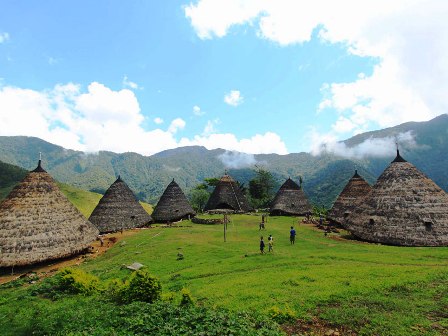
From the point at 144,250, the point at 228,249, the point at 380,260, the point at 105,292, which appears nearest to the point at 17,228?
the point at 144,250

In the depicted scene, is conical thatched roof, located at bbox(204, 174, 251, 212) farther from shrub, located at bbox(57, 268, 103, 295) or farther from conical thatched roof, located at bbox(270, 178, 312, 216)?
shrub, located at bbox(57, 268, 103, 295)

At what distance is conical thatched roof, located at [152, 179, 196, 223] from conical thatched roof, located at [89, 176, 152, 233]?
423cm

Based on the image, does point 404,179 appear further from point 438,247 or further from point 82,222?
point 82,222

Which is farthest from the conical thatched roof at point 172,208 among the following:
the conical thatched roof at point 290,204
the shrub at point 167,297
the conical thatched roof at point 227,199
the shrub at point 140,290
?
the shrub at point 167,297

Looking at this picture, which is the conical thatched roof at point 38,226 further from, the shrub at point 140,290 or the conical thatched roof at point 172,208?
the conical thatched roof at point 172,208

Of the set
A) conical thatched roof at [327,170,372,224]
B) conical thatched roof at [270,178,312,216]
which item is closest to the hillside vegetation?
conical thatched roof at [270,178,312,216]

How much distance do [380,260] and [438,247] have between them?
24.7 ft

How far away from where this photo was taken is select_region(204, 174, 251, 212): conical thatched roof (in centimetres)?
5156

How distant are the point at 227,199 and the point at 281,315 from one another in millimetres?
41948

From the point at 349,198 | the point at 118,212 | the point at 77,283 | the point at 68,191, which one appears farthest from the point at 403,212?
the point at 68,191

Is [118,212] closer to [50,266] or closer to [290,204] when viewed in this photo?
[50,266]

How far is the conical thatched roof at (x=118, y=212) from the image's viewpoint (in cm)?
3600

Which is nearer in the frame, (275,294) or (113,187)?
(275,294)

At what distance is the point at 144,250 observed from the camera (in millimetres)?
23906
